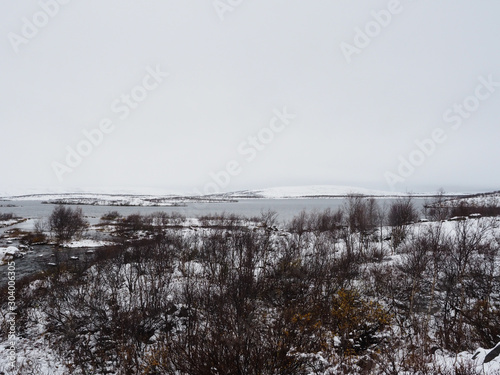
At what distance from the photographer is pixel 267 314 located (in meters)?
14.1

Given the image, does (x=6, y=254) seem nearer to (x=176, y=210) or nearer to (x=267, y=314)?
(x=267, y=314)

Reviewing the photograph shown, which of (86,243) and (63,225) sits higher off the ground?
(63,225)

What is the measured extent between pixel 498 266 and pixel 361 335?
15332 mm

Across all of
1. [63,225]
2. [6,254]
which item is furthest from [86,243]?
[6,254]

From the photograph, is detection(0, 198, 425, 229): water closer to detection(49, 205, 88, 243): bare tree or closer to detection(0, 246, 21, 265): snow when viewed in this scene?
detection(49, 205, 88, 243): bare tree

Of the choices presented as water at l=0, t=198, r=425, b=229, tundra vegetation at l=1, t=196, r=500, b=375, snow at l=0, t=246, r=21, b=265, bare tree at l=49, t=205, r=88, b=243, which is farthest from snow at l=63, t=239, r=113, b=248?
water at l=0, t=198, r=425, b=229

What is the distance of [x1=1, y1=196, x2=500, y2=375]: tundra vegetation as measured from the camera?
6.67 metres

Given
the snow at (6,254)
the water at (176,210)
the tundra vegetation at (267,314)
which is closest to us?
the tundra vegetation at (267,314)

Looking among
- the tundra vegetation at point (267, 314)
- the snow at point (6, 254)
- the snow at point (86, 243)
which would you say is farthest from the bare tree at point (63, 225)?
the tundra vegetation at point (267, 314)

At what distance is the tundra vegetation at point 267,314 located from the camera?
6668mm

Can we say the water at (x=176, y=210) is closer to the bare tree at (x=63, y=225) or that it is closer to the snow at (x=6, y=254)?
the bare tree at (x=63, y=225)

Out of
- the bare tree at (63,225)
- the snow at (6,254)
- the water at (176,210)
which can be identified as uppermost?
the bare tree at (63,225)

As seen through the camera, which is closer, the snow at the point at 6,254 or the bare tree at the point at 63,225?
the snow at the point at 6,254

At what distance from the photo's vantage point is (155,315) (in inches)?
536
